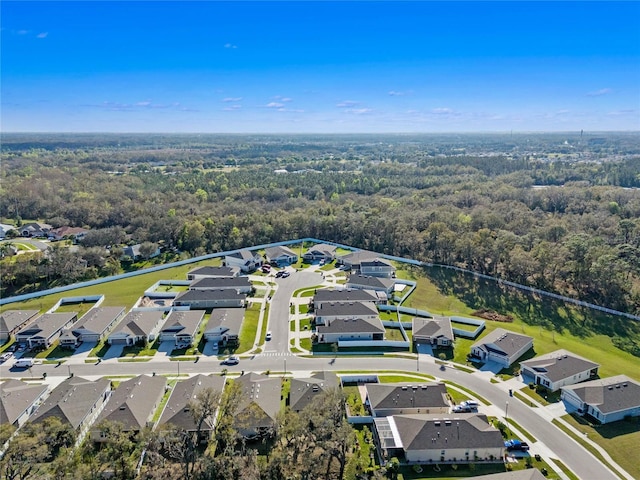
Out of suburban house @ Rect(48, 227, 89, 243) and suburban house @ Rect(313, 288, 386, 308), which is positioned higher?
suburban house @ Rect(48, 227, 89, 243)

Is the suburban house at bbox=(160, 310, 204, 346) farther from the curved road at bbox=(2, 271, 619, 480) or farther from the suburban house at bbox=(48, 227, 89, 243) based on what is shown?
the suburban house at bbox=(48, 227, 89, 243)

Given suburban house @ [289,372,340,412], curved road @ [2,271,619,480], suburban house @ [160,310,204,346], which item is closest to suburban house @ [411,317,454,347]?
curved road @ [2,271,619,480]

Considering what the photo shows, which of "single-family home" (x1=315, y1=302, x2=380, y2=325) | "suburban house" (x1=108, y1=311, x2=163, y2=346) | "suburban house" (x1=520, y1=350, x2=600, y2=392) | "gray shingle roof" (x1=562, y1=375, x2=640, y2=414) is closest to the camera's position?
"gray shingle roof" (x1=562, y1=375, x2=640, y2=414)

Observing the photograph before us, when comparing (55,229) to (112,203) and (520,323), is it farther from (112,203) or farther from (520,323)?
(520,323)

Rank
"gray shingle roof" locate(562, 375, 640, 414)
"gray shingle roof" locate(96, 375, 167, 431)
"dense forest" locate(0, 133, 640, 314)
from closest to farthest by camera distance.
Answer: "gray shingle roof" locate(96, 375, 167, 431) → "gray shingle roof" locate(562, 375, 640, 414) → "dense forest" locate(0, 133, 640, 314)

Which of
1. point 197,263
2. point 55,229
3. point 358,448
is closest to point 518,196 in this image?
point 197,263

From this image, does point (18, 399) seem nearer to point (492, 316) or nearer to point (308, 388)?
point (308, 388)

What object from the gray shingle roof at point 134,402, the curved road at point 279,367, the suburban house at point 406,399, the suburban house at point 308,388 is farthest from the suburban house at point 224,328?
the suburban house at point 406,399
